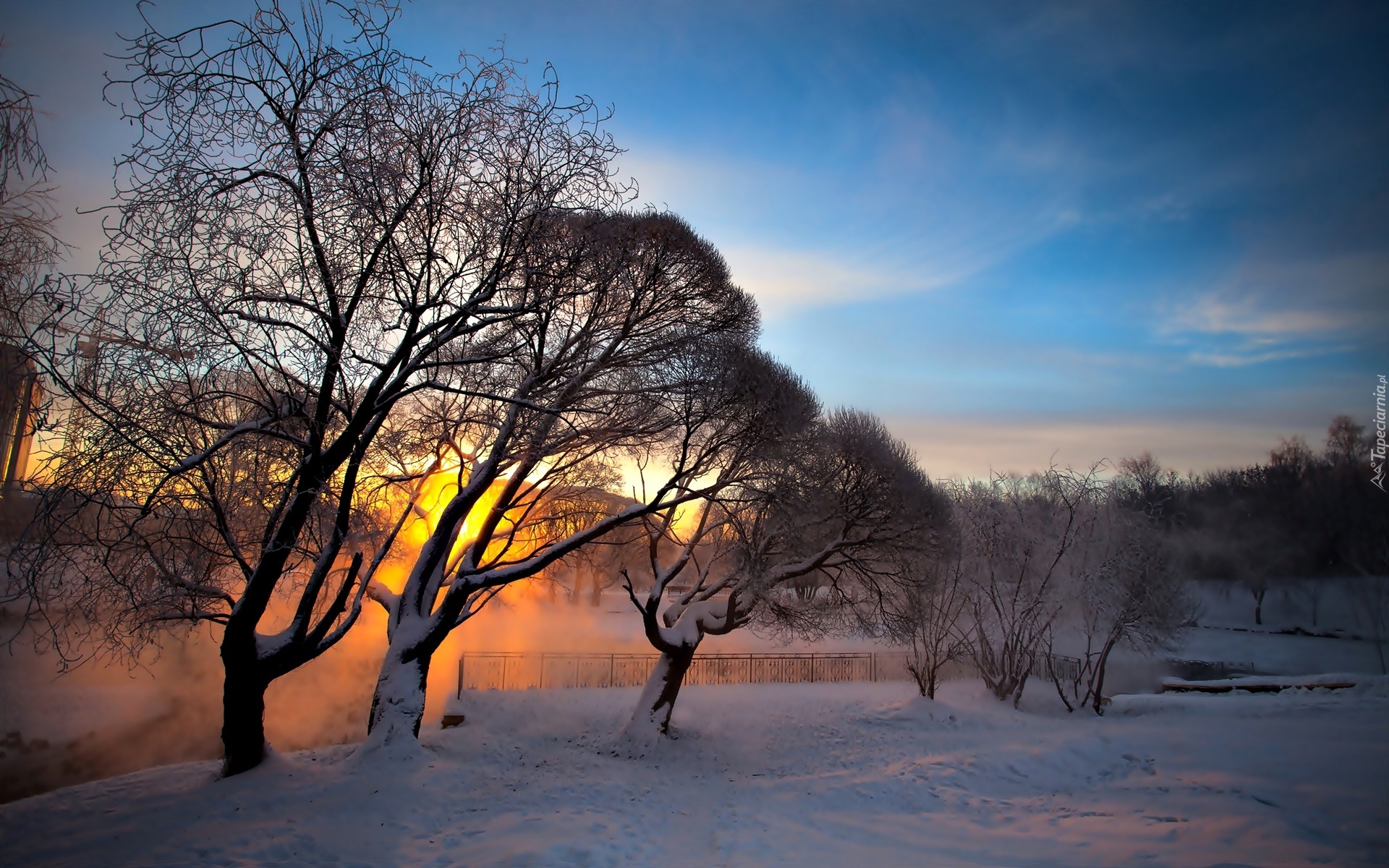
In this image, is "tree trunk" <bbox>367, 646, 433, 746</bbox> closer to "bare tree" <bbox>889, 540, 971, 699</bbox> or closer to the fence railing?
the fence railing

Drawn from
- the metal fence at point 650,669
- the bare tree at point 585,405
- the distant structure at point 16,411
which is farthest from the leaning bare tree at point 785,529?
the distant structure at point 16,411

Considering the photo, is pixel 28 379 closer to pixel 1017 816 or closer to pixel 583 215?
pixel 583 215

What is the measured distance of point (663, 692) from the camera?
1408 cm

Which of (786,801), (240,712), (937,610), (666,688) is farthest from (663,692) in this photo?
(937,610)

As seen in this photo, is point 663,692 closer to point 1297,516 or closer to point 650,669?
point 650,669

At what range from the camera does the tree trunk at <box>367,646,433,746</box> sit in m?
9.52

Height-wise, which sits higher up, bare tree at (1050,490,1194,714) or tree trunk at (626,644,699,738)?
bare tree at (1050,490,1194,714)

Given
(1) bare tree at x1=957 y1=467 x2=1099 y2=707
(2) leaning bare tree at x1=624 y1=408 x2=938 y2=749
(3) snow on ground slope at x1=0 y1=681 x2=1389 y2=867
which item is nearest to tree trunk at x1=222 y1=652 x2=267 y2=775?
(3) snow on ground slope at x1=0 y1=681 x2=1389 y2=867

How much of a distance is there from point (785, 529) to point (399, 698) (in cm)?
748

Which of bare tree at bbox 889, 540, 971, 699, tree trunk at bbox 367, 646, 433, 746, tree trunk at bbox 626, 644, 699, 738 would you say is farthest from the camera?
bare tree at bbox 889, 540, 971, 699

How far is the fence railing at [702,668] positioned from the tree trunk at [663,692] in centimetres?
580

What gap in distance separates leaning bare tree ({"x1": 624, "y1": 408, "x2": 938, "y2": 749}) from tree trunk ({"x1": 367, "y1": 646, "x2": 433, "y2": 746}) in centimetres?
485

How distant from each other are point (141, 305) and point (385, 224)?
2373 millimetres

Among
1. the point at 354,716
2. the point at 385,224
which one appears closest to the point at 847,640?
the point at 354,716
